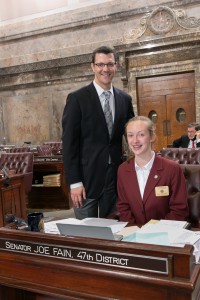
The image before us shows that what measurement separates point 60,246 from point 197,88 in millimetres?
7930

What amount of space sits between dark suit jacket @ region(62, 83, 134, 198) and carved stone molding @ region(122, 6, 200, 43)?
22.3 ft

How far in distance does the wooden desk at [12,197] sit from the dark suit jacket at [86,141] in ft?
6.74

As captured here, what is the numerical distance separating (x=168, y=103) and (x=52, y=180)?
467cm

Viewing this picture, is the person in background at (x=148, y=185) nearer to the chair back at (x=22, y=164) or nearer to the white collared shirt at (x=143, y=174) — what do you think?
the white collared shirt at (x=143, y=174)

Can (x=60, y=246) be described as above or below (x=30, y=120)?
below

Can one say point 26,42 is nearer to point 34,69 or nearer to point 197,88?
point 34,69

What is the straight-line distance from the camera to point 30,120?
35.6 ft

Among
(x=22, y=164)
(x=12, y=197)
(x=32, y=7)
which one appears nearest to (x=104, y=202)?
(x=12, y=197)

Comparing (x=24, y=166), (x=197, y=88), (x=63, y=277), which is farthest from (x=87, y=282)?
(x=197, y=88)

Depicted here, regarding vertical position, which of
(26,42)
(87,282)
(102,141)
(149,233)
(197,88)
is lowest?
(87,282)

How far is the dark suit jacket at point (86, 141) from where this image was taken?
2.24 metres

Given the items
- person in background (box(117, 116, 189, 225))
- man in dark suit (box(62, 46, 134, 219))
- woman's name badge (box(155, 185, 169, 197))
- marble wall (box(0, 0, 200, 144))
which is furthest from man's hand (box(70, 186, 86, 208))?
marble wall (box(0, 0, 200, 144))

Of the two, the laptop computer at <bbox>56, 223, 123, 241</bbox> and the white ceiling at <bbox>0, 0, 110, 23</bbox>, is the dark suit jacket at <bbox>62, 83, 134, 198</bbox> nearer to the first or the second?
the laptop computer at <bbox>56, 223, 123, 241</bbox>

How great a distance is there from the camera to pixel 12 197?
423cm
